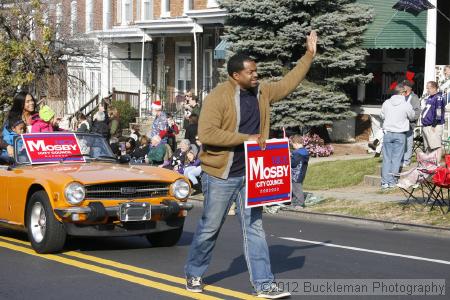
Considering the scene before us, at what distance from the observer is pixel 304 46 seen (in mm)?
24891

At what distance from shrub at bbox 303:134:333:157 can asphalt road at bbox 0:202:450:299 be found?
1087 cm

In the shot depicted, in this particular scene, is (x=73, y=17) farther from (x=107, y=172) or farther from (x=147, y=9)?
(x=107, y=172)

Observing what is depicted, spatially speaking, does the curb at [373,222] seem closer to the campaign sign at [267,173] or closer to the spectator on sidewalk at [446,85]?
the spectator on sidewalk at [446,85]

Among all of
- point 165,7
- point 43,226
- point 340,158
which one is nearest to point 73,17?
point 165,7

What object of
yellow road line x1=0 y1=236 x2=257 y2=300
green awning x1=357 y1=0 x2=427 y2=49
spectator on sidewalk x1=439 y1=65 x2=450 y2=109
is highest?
green awning x1=357 y1=0 x2=427 y2=49

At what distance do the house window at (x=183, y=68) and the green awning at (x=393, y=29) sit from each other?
11.0 meters

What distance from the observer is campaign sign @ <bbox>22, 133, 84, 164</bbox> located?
12.1 metres

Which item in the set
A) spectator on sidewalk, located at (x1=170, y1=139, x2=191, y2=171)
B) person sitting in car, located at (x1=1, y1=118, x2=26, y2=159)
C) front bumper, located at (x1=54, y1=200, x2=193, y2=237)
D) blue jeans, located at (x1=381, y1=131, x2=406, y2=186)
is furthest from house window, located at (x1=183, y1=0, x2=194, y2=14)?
front bumper, located at (x1=54, y1=200, x2=193, y2=237)

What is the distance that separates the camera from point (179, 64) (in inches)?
1422

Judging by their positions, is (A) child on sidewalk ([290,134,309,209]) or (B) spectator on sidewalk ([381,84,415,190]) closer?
(A) child on sidewalk ([290,134,309,209])

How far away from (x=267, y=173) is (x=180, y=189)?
327 centimetres

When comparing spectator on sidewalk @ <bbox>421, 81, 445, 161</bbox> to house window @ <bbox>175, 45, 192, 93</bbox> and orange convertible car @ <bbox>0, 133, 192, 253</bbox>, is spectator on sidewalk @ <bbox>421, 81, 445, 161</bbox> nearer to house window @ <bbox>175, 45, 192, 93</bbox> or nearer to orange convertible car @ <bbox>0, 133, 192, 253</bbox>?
orange convertible car @ <bbox>0, 133, 192, 253</bbox>

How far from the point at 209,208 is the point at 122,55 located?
31.9 m

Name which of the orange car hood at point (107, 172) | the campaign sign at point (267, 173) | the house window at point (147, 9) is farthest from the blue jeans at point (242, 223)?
the house window at point (147, 9)
